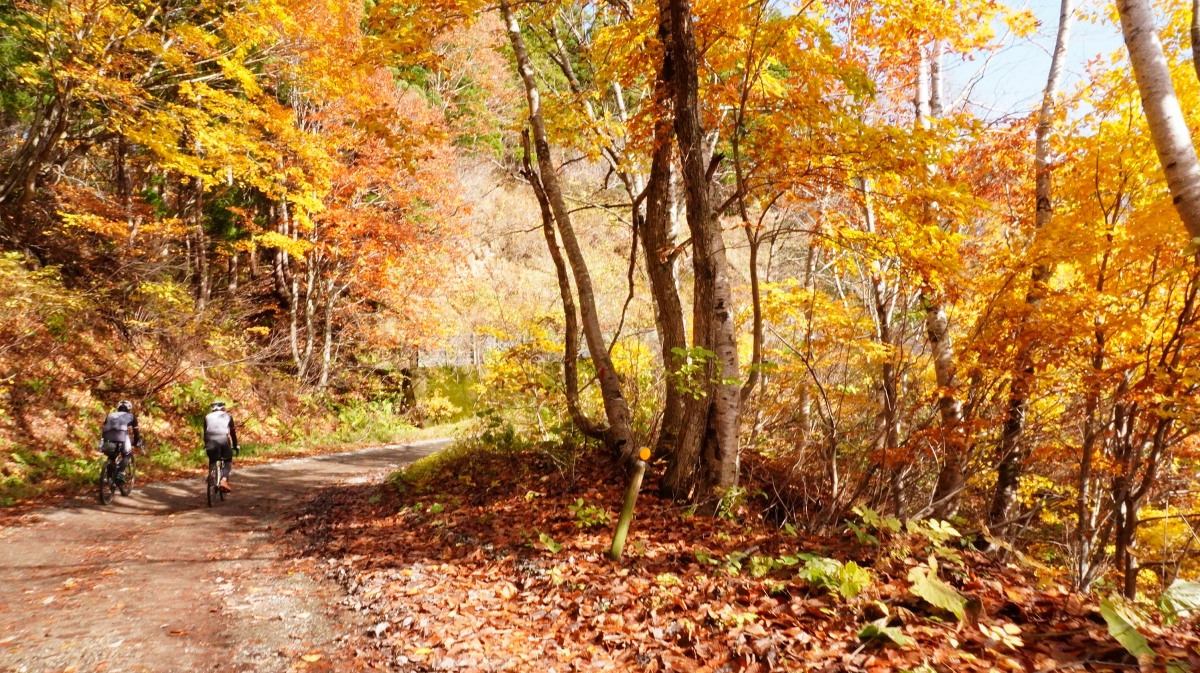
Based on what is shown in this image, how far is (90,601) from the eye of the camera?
202 inches

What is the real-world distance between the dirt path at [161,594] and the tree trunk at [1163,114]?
6651mm

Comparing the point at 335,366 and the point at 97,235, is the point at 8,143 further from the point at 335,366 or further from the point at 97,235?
the point at 335,366

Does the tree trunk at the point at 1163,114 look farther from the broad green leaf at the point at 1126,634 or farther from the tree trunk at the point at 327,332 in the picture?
the tree trunk at the point at 327,332

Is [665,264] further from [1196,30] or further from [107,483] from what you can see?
[107,483]

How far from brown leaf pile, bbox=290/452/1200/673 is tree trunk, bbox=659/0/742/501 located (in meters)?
0.51

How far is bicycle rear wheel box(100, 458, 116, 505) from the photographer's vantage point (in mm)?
8898

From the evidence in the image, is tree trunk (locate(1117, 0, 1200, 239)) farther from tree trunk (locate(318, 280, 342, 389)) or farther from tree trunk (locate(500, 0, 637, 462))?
tree trunk (locate(318, 280, 342, 389))

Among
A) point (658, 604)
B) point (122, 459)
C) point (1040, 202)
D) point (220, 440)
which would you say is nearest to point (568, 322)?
point (658, 604)

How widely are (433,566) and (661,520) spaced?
2402 millimetres

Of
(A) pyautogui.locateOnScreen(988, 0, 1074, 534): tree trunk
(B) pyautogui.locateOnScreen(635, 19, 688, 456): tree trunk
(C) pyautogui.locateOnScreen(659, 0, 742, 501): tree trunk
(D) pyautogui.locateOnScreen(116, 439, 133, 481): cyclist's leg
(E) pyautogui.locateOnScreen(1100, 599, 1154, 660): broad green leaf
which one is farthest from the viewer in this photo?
(D) pyautogui.locateOnScreen(116, 439, 133, 481): cyclist's leg

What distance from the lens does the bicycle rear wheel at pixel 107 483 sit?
8.90 meters

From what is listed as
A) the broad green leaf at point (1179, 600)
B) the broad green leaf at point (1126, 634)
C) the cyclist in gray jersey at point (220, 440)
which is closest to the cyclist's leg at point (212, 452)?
the cyclist in gray jersey at point (220, 440)

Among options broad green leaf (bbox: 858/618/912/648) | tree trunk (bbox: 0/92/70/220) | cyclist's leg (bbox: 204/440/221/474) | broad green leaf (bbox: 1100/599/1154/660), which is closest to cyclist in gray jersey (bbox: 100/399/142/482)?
cyclist's leg (bbox: 204/440/221/474)

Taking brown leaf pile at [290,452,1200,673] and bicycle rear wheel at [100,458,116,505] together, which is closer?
brown leaf pile at [290,452,1200,673]
